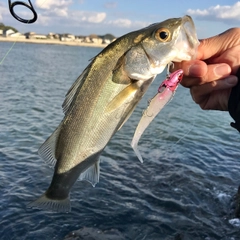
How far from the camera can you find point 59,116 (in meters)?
17.5

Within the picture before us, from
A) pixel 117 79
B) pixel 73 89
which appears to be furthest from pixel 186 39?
pixel 73 89

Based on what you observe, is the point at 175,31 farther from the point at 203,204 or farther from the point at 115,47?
the point at 203,204

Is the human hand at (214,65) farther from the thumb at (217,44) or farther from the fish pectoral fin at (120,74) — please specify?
the fish pectoral fin at (120,74)

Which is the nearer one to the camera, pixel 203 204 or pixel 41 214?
pixel 41 214

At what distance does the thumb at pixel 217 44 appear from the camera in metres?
3.54

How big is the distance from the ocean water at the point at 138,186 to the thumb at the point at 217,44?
14.8 ft

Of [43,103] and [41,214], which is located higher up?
[43,103]

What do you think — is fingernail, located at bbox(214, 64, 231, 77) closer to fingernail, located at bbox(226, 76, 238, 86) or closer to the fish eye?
fingernail, located at bbox(226, 76, 238, 86)

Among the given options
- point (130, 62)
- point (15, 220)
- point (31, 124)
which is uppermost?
point (130, 62)

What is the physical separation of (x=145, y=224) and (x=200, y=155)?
605 cm

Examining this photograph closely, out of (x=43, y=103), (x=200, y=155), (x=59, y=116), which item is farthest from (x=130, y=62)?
(x=43, y=103)

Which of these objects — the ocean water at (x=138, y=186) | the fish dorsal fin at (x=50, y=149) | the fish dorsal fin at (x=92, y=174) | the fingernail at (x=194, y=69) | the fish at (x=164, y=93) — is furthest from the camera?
the ocean water at (x=138, y=186)

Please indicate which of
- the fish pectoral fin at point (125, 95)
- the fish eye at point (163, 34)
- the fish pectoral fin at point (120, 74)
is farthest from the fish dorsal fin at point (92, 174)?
the fish eye at point (163, 34)

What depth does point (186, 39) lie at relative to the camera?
2.98 m
